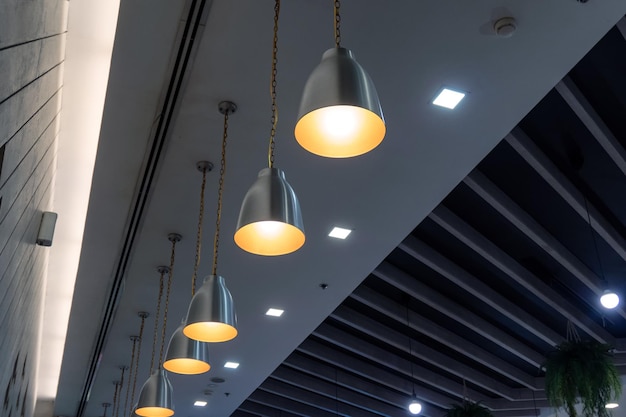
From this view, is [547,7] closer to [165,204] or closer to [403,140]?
[403,140]

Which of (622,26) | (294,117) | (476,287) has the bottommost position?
(294,117)

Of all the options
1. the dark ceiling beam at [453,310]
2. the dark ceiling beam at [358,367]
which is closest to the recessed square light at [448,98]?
the dark ceiling beam at [453,310]

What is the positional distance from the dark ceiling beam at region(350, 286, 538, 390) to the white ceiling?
1.58 metres

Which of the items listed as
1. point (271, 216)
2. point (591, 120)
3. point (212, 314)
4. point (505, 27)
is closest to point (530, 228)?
point (591, 120)

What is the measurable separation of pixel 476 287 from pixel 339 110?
5151 mm

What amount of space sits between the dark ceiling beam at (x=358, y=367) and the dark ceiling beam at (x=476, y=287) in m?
2.06

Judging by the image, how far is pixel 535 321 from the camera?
7555 mm

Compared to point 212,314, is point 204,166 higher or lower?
higher

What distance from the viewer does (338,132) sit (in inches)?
76.6

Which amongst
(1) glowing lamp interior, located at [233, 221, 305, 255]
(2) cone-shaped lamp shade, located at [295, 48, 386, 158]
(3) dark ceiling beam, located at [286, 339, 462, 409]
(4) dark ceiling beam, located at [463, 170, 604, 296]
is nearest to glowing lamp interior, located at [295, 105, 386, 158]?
(2) cone-shaped lamp shade, located at [295, 48, 386, 158]

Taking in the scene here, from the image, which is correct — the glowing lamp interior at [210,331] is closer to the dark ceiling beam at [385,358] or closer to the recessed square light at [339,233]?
the recessed square light at [339,233]

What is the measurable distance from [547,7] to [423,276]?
4.27m

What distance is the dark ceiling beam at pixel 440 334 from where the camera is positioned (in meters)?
6.91

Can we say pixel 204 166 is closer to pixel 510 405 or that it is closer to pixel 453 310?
pixel 453 310
